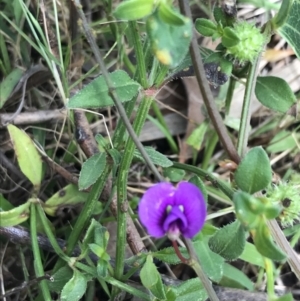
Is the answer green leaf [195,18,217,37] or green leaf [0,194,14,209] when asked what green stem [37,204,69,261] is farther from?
green leaf [195,18,217,37]

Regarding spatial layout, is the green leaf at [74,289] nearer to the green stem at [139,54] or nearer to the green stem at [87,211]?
the green stem at [87,211]

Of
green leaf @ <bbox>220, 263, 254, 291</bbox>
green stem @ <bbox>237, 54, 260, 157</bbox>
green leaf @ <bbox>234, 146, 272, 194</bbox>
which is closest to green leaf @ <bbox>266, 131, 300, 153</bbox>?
green leaf @ <bbox>220, 263, 254, 291</bbox>

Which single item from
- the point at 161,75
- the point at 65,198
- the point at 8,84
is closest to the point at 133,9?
the point at 161,75

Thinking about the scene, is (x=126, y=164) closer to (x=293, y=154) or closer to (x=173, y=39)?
(x=173, y=39)

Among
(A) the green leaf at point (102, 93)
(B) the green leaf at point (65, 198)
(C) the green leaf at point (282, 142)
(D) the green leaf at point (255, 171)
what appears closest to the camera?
(D) the green leaf at point (255, 171)

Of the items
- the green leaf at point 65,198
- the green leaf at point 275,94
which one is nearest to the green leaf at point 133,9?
the green leaf at point 275,94

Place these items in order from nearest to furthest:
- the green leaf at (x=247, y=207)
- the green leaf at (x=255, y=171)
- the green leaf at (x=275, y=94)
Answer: the green leaf at (x=247, y=207) → the green leaf at (x=255, y=171) → the green leaf at (x=275, y=94)
